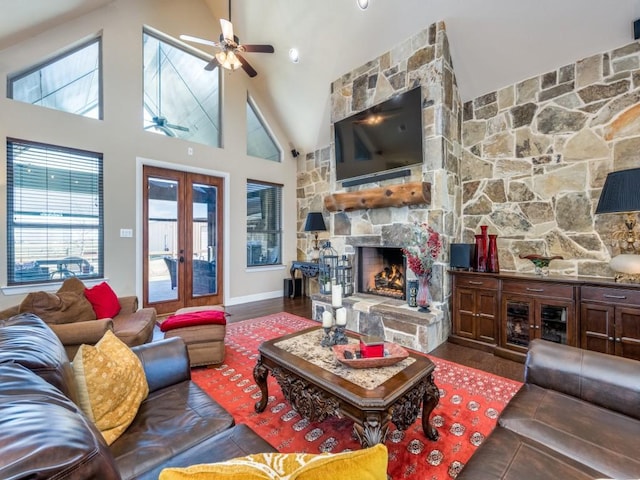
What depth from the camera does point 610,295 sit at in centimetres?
250

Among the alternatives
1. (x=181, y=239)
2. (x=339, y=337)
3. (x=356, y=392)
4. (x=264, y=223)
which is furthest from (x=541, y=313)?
(x=181, y=239)

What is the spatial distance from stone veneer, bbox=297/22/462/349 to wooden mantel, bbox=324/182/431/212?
0.50 feet

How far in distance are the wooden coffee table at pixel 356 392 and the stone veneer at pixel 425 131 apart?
1.59 meters

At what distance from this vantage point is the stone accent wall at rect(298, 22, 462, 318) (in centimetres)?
343

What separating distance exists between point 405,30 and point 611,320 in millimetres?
3750

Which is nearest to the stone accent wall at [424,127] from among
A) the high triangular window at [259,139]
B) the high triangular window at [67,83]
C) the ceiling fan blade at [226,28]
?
the ceiling fan blade at [226,28]

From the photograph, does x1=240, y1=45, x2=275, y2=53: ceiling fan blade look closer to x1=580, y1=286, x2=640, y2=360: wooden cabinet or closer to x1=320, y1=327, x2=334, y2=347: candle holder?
x1=320, y1=327, x2=334, y2=347: candle holder

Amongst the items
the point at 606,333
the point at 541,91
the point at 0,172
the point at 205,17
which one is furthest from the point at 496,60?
the point at 0,172

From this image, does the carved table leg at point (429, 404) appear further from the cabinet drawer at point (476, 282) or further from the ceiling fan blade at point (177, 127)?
the ceiling fan blade at point (177, 127)

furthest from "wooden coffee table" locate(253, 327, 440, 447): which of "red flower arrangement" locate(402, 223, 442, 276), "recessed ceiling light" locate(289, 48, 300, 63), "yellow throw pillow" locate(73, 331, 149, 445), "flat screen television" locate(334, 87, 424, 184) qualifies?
"recessed ceiling light" locate(289, 48, 300, 63)

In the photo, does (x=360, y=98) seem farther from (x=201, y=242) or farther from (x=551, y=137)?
(x=201, y=242)

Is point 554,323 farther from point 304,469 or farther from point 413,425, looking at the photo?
point 304,469

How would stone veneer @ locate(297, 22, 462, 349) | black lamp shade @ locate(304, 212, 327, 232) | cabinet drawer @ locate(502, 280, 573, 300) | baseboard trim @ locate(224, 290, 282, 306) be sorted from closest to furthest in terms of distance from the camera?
cabinet drawer @ locate(502, 280, 573, 300)
stone veneer @ locate(297, 22, 462, 349)
baseboard trim @ locate(224, 290, 282, 306)
black lamp shade @ locate(304, 212, 327, 232)

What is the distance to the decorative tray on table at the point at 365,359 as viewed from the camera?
167cm
